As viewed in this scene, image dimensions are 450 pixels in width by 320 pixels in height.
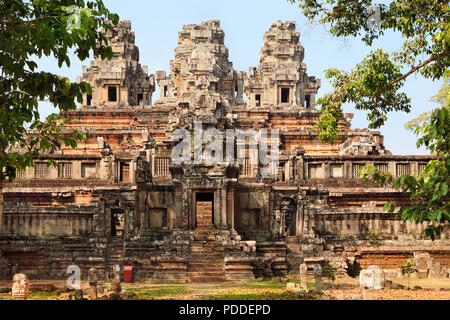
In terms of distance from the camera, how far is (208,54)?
5588 centimetres

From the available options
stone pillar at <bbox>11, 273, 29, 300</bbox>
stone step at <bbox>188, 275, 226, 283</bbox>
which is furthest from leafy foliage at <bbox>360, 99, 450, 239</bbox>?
stone step at <bbox>188, 275, 226, 283</bbox>

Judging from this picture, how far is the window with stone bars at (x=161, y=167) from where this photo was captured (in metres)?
33.5

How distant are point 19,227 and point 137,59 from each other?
3418 cm

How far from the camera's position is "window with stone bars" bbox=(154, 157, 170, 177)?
33500mm

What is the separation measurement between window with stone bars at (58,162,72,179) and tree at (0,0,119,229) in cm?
2208

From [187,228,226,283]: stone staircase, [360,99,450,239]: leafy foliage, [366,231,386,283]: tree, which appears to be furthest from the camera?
[366,231,386,283]: tree

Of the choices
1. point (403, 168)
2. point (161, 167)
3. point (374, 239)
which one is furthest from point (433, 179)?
point (403, 168)

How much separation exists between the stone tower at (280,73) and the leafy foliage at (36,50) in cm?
4011

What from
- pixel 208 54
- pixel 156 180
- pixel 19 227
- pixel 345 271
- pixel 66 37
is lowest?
pixel 345 271

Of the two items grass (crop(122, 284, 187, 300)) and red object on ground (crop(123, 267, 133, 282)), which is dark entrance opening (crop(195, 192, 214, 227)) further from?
grass (crop(122, 284, 187, 300))

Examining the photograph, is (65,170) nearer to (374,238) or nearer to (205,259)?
(205,259)

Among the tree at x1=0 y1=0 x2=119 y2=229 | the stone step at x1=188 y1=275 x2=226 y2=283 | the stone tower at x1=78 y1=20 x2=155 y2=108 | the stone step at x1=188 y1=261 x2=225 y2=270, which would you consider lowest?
the stone step at x1=188 y1=275 x2=226 y2=283
